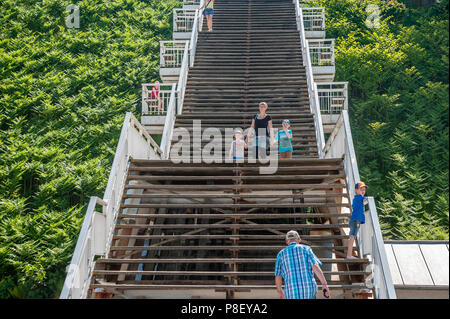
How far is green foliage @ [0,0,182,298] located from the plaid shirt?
7435mm

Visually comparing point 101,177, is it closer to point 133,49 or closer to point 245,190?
point 245,190

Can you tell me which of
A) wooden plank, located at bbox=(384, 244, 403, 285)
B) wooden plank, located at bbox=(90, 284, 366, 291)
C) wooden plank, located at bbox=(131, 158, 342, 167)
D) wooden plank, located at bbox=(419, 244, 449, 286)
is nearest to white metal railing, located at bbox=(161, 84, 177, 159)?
wooden plank, located at bbox=(131, 158, 342, 167)

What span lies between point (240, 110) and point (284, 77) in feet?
7.81

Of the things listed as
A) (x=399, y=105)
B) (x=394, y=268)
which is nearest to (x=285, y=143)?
(x=394, y=268)

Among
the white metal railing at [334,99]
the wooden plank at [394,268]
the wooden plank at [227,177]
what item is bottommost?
the wooden plank at [394,268]

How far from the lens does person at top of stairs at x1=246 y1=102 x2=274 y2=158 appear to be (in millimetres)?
10016

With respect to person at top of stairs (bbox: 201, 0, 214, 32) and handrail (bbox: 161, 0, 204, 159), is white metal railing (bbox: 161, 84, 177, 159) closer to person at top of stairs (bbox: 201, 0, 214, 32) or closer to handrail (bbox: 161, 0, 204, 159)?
handrail (bbox: 161, 0, 204, 159)

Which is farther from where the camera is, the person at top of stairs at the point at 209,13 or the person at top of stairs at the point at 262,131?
the person at top of stairs at the point at 209,13

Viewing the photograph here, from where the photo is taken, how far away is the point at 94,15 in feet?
81.4

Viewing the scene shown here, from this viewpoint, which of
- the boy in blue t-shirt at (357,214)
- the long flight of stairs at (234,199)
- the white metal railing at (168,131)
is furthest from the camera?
the white metal railing at (168,131)

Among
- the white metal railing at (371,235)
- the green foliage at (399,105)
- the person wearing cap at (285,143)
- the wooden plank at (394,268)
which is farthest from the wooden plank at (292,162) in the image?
the green foliage at (399,105)

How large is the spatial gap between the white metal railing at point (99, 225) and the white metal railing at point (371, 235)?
3764 mm

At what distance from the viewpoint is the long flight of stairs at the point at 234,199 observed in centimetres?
740

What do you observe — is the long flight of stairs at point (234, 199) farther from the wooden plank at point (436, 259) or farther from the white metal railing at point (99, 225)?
the wooden plank at point (436, 259)
